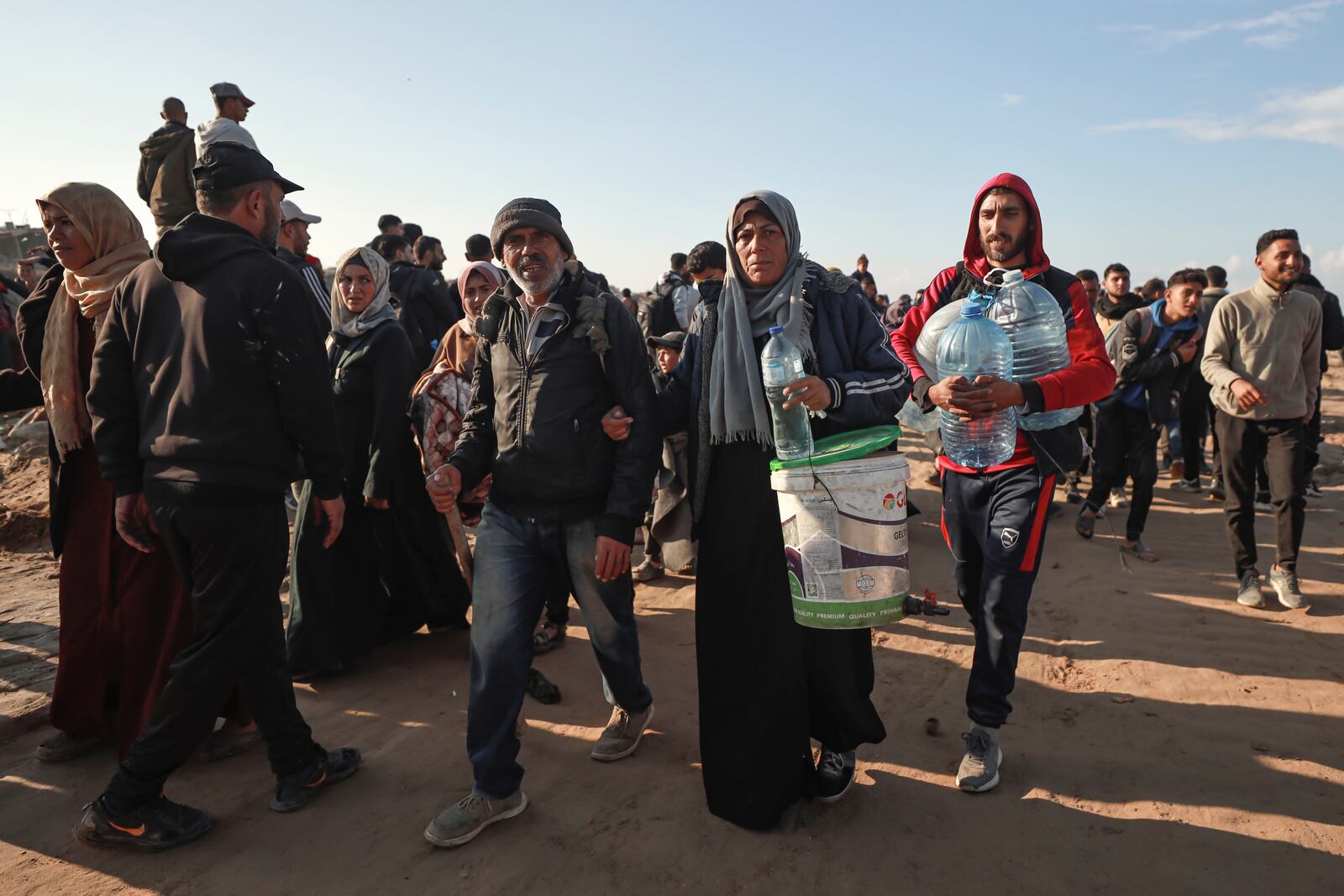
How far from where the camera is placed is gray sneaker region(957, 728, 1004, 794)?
3.12 meters

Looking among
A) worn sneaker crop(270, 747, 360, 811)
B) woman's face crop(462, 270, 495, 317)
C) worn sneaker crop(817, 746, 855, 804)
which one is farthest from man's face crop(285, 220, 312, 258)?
worn sneaker crop(817, 746, 855, 804)

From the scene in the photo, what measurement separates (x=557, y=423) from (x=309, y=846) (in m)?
1.79

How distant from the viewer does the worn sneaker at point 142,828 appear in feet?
9.19

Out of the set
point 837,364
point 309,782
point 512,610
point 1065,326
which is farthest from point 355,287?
point 1065,326

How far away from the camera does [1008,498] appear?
10.3ft

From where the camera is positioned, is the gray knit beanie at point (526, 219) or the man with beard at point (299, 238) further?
the man with beard at point (299, 238)

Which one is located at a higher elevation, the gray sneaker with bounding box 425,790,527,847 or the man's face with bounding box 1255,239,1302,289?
the man's face with bounding box 1255,239,1302,289

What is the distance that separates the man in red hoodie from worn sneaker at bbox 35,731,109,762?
12.4ft

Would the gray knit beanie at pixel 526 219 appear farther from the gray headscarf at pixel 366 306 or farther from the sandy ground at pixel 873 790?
the sandy ground at pixel 873 790

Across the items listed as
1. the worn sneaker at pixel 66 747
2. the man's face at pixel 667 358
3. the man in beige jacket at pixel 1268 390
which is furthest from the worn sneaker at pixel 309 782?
the man in beige jacket at pixel 1268 390

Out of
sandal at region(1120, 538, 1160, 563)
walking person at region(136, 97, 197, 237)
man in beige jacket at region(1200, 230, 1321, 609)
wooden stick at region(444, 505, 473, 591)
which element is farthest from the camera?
sandal at region(1120, 538, 1160, 563)

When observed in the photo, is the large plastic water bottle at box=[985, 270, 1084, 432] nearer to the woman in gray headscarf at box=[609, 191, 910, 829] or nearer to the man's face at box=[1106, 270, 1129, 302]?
the woman in gray headscarf at box=[609, 191, 910, 829]

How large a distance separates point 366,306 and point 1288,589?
233 inches

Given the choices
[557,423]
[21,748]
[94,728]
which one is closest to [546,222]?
[557,423]
